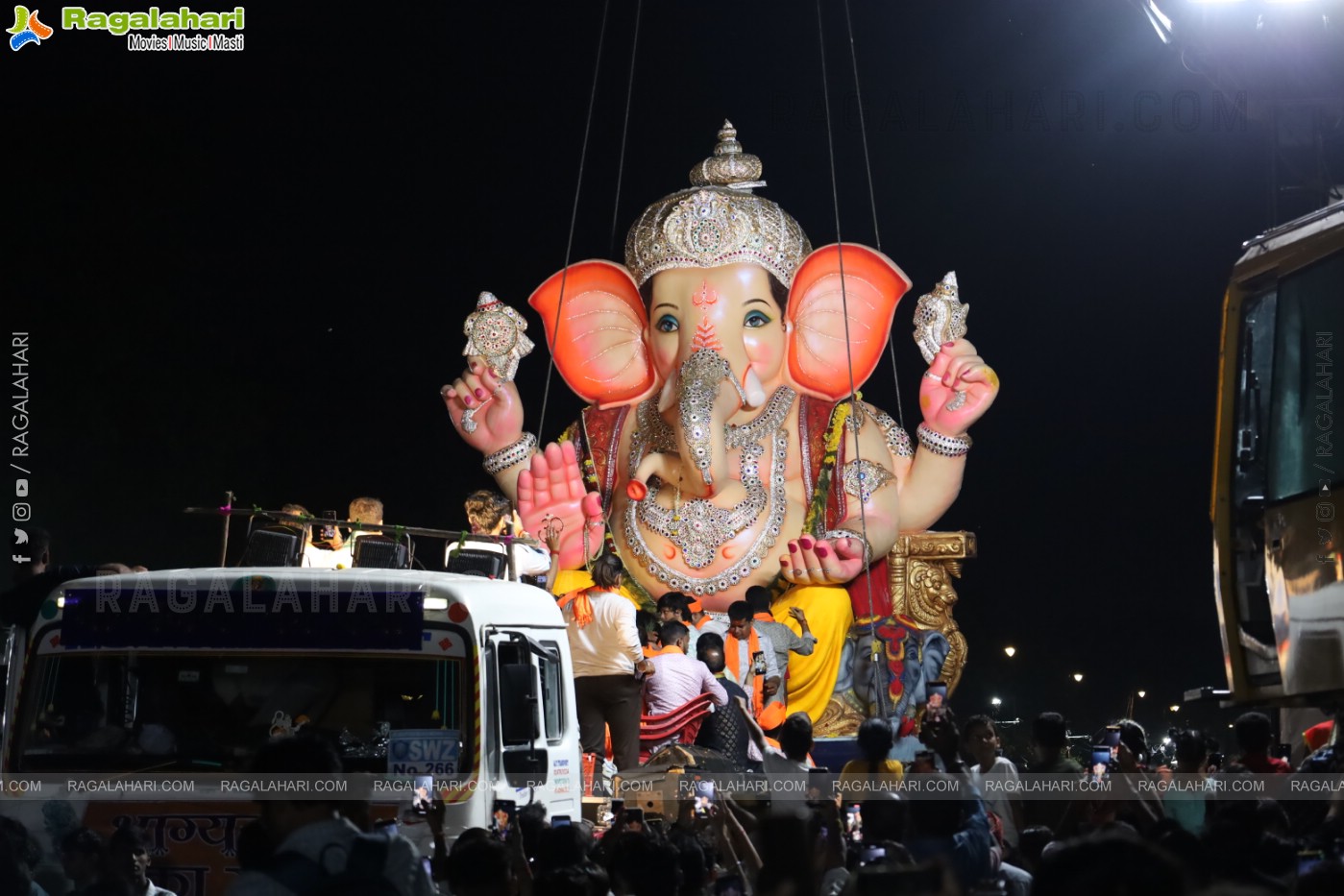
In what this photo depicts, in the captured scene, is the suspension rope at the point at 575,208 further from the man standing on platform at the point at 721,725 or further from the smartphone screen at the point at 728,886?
the smartphone screen at the point at 728,886

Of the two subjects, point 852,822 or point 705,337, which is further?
point 705,337

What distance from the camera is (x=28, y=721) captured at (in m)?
5.75

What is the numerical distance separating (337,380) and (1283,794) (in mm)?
9993

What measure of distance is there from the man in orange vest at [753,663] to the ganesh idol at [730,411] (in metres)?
0.41

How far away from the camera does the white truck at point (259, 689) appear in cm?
563

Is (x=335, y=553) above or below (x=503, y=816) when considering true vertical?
above

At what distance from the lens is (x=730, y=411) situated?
1180 cm

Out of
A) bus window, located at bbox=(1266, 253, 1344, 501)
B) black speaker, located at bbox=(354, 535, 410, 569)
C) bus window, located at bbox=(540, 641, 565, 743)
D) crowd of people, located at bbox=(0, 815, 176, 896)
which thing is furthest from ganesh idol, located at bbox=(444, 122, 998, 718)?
crowd of people, located at bbox=(0, 815, 176, 896)

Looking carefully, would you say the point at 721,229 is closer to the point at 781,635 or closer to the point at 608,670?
the point at 781,635

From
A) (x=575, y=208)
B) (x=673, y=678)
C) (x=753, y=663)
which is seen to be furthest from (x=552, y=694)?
(x=575, y=208)

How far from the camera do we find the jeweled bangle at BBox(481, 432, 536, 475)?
12.1 metres

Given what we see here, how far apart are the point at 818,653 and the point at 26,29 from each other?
662 cm

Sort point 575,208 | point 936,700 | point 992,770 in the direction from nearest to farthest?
1. point 992,770
2. point 936,700
3. point 575,208

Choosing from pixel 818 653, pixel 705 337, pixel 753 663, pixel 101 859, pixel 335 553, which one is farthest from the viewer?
pixel 705 337
